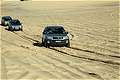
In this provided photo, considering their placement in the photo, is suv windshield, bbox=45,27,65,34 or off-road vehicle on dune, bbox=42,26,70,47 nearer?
off-road vehicle on dune, bbox=42,26,70,47

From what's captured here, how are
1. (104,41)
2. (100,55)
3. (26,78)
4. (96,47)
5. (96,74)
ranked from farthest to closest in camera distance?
(104,41)
(96,47)
(100,55)
(96,74)
(26,78)

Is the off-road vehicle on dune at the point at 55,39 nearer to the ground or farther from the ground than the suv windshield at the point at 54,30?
nearer to the ground

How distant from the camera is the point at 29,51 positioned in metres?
22.5

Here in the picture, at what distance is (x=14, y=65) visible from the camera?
17.0 m

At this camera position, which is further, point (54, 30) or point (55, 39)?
point (54, 30)

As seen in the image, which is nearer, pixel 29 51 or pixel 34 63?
pixel 34 63

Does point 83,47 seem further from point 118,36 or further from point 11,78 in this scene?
point 11,78

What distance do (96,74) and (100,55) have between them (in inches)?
233

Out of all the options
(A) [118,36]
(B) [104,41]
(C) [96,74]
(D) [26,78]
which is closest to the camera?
(D) [26,78]

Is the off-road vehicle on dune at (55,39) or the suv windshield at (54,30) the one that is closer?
the off-road vehicle on dune at (55,39)

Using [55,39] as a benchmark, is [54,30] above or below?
above

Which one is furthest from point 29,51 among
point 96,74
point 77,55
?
point 96,74

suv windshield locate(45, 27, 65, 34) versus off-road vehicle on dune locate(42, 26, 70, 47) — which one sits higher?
suv windshield locate(45, 27, 65, 34)

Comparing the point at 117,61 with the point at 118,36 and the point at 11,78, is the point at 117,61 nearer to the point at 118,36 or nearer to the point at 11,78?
the point at 11,78
